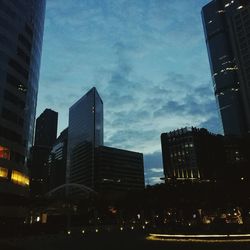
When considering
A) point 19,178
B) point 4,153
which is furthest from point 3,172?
point 19,178

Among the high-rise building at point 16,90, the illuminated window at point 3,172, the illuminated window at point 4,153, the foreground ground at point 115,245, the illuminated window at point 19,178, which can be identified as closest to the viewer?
the foreground ground at point 115,245

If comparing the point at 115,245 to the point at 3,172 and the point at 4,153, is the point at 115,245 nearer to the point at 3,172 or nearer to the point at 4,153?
the point at 3,172

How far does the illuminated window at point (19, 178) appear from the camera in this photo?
6944 centimetres

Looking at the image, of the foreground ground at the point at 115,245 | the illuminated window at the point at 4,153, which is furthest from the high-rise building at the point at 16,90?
the foreground ground at the point at 115,245

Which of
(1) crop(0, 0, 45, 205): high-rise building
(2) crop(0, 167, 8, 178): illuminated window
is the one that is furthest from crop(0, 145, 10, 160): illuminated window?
(2) crop(0, 167, 8, 178): illuminated window

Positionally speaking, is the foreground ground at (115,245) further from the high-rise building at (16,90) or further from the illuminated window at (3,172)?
the high-rise building at (16,90)

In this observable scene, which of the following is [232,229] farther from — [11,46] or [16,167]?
[11,46]

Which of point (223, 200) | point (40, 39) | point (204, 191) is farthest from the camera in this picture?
point (40, 39)

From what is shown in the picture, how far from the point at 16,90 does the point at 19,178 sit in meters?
20.1

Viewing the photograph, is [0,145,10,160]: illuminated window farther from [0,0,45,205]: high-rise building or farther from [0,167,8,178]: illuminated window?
[0,167,8,178]: illuminated window

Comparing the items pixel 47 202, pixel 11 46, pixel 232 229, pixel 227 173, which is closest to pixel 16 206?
pixel 47 202

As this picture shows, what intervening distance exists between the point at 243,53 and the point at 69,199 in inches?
6036

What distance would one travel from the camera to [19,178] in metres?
72.3

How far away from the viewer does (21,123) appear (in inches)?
2936
